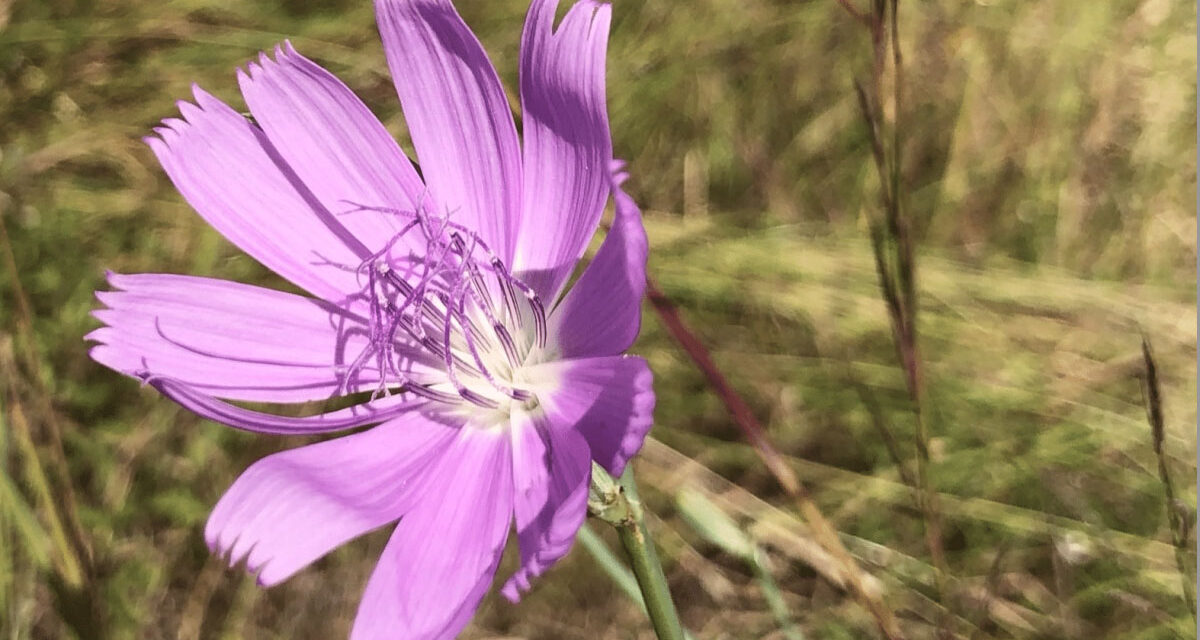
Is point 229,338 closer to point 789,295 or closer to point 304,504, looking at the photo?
point 304,504

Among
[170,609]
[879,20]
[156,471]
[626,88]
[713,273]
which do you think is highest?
[879,20]

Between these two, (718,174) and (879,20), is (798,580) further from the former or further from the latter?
(879,20)

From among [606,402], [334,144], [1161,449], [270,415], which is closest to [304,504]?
[270,415]

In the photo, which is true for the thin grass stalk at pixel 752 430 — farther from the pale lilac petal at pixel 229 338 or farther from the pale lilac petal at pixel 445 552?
the pale lilac petal at pixel 229 338

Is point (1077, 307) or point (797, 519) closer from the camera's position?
point (797, 519)

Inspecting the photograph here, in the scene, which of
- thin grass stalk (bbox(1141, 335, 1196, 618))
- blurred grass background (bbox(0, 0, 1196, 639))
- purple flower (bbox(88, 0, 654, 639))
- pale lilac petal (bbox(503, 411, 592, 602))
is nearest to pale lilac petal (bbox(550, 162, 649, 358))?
purple flower (bbox(88, 0, 654, 639))

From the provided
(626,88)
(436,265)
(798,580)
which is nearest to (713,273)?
(626,88)

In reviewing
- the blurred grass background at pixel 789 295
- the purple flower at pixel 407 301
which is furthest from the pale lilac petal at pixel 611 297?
the blurred grass background at pixel 789 295

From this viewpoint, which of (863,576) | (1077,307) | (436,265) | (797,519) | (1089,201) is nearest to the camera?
(436,265)
